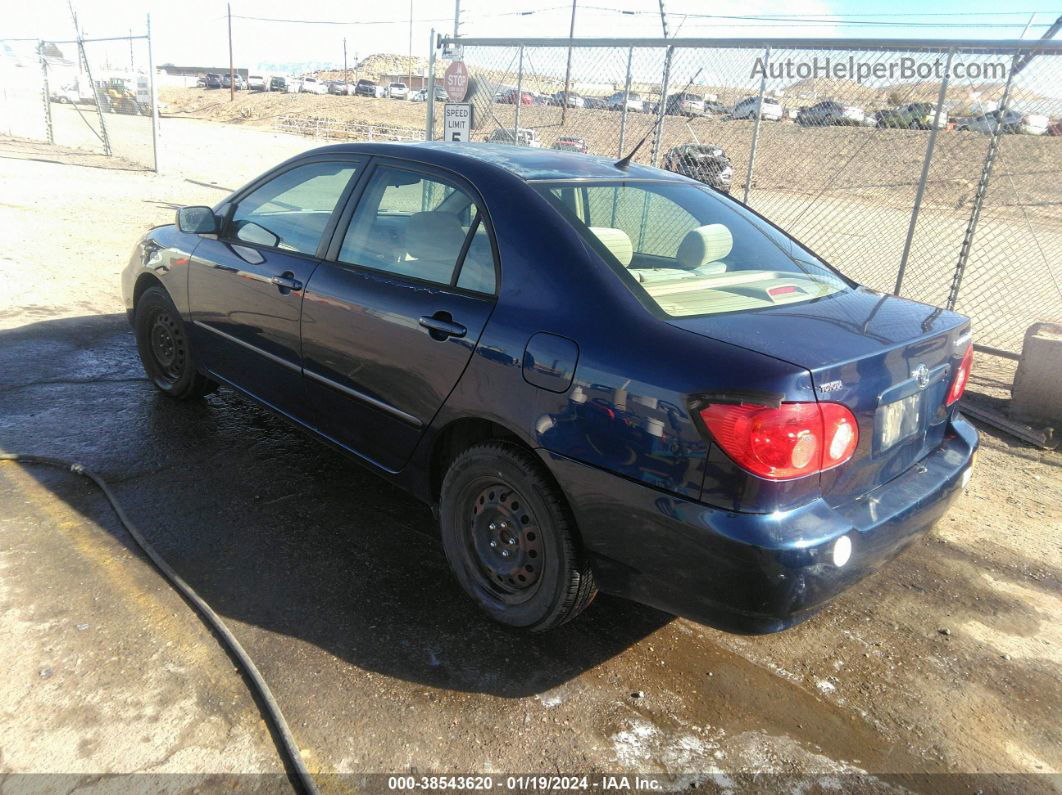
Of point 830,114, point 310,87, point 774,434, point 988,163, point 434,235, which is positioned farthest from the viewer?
point 310,87

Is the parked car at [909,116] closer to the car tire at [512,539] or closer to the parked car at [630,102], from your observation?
the parked car at [630,102]

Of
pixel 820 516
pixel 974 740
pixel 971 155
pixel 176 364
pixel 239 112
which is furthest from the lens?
pixel 239 112

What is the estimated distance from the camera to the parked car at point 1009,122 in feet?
20.0

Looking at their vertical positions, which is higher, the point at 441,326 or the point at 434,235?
the point at 434,235

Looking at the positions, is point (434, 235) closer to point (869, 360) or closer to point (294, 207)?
point (294, 207)

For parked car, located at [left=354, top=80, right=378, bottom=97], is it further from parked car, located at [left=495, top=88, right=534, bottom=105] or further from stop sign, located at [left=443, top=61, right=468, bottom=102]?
stop sign, located at [left=443, top=61, right=468, bottom=102]

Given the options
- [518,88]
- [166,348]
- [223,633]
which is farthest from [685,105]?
[223,633]

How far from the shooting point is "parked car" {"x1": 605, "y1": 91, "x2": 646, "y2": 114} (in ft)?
28.9

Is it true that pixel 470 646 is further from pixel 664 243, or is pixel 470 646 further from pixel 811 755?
pixel 664 243

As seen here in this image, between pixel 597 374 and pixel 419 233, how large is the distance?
1214mm

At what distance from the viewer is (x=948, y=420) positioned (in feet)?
10.5

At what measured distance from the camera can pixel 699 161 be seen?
958 cm

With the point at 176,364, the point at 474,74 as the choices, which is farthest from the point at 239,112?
the point at 176,364

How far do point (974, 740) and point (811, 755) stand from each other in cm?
59
